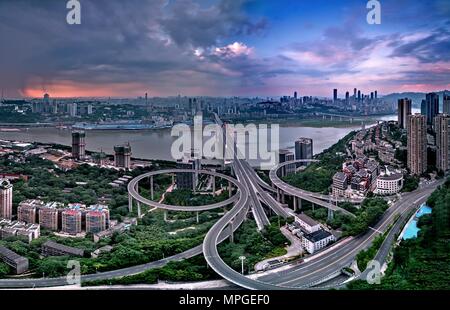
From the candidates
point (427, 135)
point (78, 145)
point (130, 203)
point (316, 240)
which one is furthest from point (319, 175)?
point (78, 145)

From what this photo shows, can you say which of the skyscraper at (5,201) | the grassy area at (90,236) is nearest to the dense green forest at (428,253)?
the grassy area at (90,236)

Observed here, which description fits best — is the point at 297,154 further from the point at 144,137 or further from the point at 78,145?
the point at 78,145

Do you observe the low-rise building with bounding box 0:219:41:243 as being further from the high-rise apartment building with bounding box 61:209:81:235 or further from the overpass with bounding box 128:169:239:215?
the overpass with bounding box 128:169:239:215

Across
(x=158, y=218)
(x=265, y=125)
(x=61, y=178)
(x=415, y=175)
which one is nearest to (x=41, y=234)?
(x=158, y=218)
